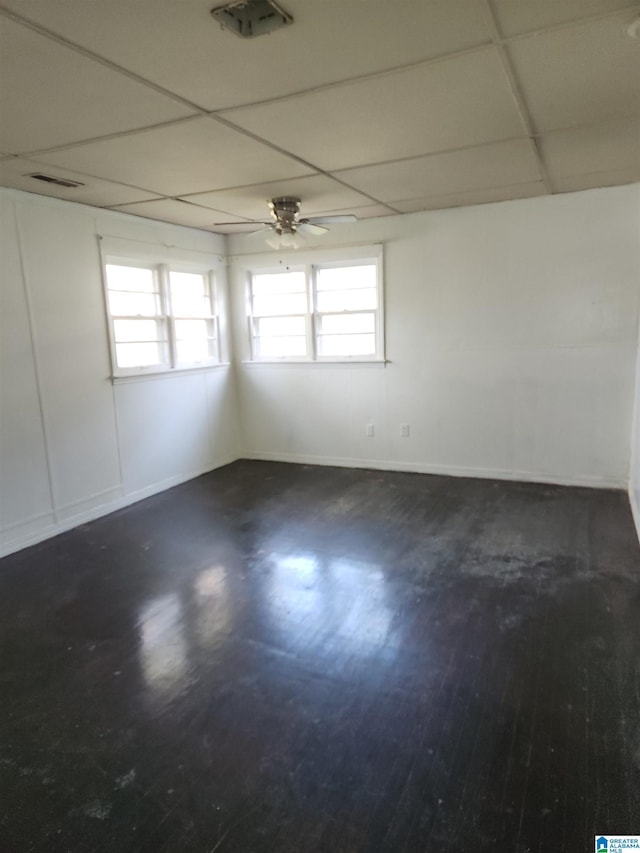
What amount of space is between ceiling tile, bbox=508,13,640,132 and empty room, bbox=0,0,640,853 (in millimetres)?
18

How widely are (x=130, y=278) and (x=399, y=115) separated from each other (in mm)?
3165

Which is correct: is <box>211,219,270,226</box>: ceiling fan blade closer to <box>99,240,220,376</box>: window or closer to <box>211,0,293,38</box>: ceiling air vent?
<box>99,240,220,376</box>: window

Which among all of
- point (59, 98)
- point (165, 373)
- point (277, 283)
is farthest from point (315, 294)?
point (59, 98)

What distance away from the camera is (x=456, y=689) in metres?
2.27

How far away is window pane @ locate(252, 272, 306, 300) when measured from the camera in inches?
230

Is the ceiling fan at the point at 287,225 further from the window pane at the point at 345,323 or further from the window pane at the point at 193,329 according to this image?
the window pane at the point at 193,329

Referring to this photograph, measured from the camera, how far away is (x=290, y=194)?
13.5 feet

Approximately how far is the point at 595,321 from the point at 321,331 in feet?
8.77

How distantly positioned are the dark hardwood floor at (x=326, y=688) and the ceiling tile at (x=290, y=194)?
8.43ft

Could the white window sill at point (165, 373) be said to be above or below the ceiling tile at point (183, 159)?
below

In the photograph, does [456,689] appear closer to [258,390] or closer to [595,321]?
[595,321]

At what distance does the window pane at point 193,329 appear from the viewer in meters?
5.54

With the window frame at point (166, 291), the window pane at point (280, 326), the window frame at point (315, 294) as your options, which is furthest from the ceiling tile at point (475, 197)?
the window frame at point (166, 291)

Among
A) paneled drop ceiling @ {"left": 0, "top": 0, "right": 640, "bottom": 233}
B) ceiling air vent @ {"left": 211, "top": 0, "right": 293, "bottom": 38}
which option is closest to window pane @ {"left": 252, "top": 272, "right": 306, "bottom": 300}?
paneled drop ceiling @ {"left": 0, "top": 0, "right": 640, "bottom": 233}
